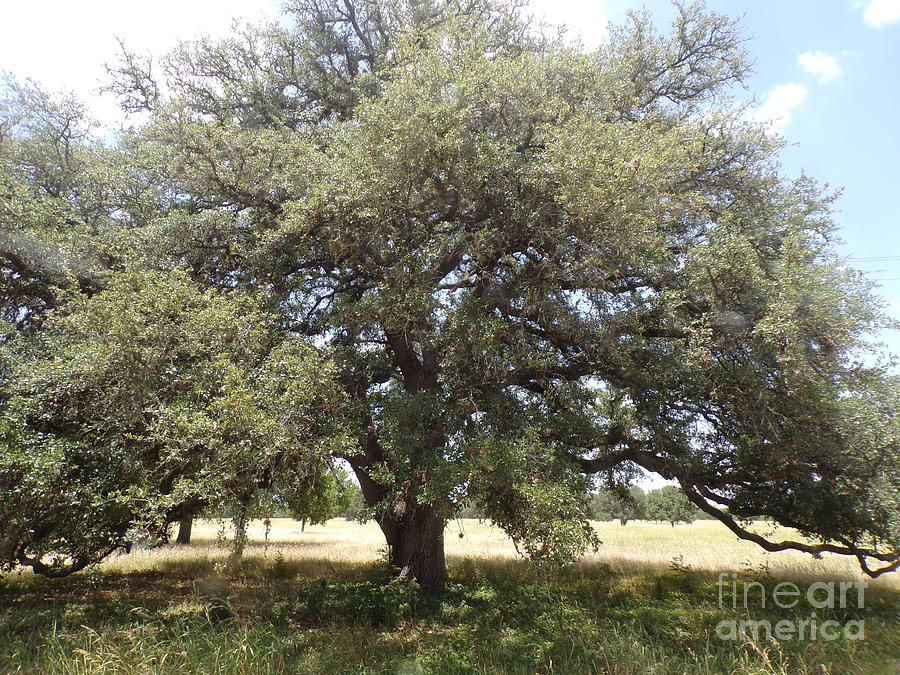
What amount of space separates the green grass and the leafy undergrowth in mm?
33

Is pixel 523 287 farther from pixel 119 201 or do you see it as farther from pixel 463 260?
pixel 119 201

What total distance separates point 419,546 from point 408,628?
2.75 m

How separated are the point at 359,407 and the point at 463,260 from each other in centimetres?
397

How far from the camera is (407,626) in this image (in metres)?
8.14

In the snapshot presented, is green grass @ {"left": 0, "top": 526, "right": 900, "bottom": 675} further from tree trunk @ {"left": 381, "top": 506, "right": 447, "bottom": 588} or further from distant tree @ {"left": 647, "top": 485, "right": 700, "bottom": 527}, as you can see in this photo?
distant tree @ {"left": 647, "top": 485, "right": 700, "bottom": 527}

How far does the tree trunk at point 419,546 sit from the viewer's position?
34.8 ft

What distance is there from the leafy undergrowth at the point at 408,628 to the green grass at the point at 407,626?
33 mm

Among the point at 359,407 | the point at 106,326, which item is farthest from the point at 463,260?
the point at 106,326
